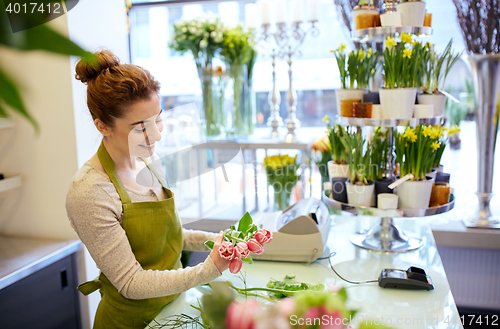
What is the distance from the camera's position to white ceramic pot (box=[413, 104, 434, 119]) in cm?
158

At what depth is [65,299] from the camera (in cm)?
166

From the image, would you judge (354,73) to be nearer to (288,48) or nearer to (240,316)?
(288,48)

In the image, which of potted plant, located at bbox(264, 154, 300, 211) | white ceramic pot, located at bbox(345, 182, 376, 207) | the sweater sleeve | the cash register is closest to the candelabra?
potted plant, located at bbox(264, 154, 300, 211)

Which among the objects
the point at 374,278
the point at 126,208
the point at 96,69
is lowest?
the point at 374,278

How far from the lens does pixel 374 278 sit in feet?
4.52

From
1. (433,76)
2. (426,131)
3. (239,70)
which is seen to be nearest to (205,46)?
(239,70)

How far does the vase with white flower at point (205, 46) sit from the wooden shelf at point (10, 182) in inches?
45.6

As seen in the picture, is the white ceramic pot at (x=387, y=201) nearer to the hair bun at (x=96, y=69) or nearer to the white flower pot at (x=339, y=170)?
the white flower pot at (x=339, y=170)

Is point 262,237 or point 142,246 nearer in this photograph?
point 262,237

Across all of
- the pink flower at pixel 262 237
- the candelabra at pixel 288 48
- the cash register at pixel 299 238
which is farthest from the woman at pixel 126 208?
the candelabra at pixel 288 48

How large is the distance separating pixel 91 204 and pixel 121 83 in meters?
0.31

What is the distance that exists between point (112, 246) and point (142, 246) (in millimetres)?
119

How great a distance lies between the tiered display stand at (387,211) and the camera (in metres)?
1.54

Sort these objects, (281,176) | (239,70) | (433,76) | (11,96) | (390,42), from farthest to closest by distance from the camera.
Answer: (239,70) < (281,176) < (433,76) < (390,42) < (11,96)
